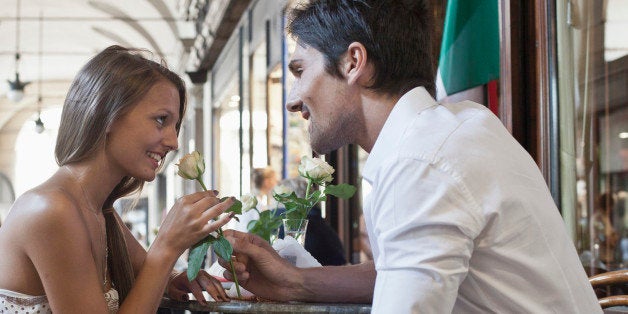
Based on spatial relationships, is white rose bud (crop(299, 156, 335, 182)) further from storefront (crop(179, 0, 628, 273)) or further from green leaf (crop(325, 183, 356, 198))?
storefront (crop(179, 0, 628, 273))

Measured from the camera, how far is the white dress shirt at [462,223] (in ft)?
3.93

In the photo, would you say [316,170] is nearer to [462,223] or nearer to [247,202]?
[247,202]

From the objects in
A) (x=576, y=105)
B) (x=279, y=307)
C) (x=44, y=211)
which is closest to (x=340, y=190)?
(x=279, y=307)

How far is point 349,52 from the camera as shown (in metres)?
1.62

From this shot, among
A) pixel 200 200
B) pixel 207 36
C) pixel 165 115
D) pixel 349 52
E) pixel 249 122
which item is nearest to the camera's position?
pixel 349 52

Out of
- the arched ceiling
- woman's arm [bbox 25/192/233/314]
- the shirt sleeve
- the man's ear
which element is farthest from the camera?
the arched ceiling

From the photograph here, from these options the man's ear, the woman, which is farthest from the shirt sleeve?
the woman

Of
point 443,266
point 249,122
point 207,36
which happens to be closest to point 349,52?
point 443,266

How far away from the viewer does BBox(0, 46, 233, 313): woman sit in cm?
184

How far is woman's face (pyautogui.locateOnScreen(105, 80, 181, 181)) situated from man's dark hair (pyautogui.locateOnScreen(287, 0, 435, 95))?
0.47 meters

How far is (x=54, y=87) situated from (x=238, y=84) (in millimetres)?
18037

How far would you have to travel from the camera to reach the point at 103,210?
6.97 ft

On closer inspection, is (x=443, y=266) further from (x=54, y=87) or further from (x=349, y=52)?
(x=54, y=87)

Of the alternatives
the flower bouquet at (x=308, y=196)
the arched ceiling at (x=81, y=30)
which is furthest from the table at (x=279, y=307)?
the arched ceiling at (x=81, y=30)
